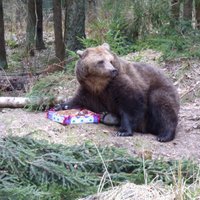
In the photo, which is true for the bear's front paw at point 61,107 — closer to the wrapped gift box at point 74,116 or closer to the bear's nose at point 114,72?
the wrapped gift box at point 74,116

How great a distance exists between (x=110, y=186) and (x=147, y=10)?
6.68m

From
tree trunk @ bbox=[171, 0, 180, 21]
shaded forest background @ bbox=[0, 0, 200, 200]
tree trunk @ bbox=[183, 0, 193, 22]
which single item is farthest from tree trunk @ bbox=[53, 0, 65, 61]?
tree trunk @ bbox=[183, 0, 193, 22]

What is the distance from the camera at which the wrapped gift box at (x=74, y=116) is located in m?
6.52

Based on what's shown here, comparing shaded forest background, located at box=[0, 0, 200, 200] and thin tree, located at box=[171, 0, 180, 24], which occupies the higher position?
thin tree, located at box=[171, 0, 180, 24]

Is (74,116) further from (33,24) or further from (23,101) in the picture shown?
(33,24)

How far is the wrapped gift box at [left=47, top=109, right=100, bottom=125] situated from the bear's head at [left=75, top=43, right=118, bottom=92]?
0.33 m

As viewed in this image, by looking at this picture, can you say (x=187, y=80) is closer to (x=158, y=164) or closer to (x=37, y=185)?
(x=158, y=164)

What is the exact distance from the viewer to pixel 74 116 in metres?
6.54

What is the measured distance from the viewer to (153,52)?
9773mm

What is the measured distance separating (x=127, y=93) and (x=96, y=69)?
0.47 metres

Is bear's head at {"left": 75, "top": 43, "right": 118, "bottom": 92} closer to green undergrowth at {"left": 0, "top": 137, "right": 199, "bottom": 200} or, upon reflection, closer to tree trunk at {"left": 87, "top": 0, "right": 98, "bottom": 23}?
green undergrowth at {"left": 0, "top": 137, "right": 199, "bottom": 200}

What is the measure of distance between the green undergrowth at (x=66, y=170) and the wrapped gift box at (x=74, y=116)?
6.05 feet

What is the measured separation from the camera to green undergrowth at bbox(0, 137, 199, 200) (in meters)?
3.84

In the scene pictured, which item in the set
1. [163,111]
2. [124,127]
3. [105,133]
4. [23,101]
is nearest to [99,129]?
[105,133]
